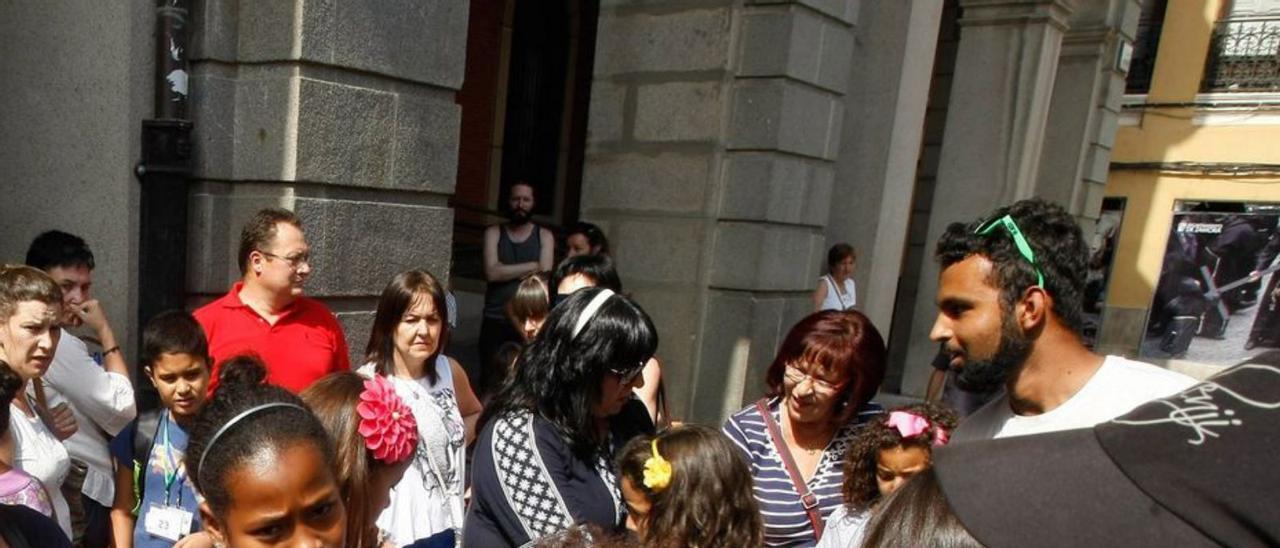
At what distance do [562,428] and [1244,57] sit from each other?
1757 cm

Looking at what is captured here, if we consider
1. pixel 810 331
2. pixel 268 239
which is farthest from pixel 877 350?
pixel 268 239

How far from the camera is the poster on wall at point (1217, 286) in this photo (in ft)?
43.2

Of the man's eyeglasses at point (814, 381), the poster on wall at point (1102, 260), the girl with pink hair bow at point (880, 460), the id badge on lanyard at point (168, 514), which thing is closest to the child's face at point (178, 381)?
the id badge on lanyard at point (168, 514)

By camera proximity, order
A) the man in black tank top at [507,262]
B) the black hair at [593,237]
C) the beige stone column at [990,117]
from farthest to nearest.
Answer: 1. the beige stone column at [990,117]
2. the black hair at [593,237]
3. the man in black tank top at [507,262]

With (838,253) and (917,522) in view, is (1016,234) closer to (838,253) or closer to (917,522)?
(917,522)

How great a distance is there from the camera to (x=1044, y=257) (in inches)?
79.8

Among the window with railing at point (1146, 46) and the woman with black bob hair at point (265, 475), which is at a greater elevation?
the window with railing at point (1146, 46)

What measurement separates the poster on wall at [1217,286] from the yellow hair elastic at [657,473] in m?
15.5

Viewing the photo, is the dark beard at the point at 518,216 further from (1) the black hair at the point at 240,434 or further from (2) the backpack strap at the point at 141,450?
(1) the black hair at the point at 240,434

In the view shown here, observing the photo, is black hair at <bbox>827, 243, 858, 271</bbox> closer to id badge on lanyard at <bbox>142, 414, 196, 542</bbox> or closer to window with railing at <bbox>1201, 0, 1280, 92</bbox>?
id badge on lanyard at <bbox>142, 414, 196, 542</bbox>

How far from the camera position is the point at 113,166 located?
3.46 m

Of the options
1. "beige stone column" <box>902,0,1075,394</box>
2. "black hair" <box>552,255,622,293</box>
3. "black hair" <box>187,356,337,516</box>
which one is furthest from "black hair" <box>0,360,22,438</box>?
"beige stone column" <box>902,0,1075,394</box>

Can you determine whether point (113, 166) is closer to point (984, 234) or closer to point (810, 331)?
point (810, 331)

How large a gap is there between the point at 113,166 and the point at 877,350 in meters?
3.52
